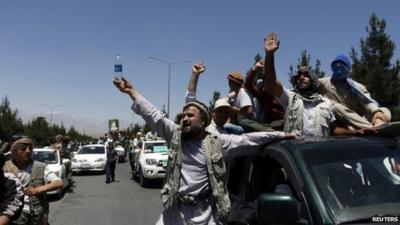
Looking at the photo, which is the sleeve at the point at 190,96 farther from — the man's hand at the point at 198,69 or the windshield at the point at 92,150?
the windshield at the point at 92,150

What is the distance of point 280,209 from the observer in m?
3.38

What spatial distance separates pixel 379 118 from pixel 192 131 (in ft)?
5.61

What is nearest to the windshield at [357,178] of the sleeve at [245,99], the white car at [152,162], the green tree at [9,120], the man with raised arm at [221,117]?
the man with raised arm at [221,117]

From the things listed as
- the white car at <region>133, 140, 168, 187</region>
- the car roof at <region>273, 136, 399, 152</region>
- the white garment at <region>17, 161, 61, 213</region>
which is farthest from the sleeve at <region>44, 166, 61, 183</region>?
the white car at <region>133, 140, 168, 187</region>

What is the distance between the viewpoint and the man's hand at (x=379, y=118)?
15.6 ft

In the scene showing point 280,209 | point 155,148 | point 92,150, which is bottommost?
point 92,150

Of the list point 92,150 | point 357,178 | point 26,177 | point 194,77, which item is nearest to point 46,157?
point 92,150

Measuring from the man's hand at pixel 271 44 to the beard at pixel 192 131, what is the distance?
101 cm

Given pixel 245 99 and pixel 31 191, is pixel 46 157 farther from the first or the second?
pixel 245 99

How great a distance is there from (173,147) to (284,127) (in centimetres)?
120

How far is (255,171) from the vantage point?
4.43 meters

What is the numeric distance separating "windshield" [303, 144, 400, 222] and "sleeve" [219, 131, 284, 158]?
0.58 m

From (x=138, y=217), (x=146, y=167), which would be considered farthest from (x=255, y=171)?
(x=146, y=167)

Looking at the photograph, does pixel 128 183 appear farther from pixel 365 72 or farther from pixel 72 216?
pixel 365 72
